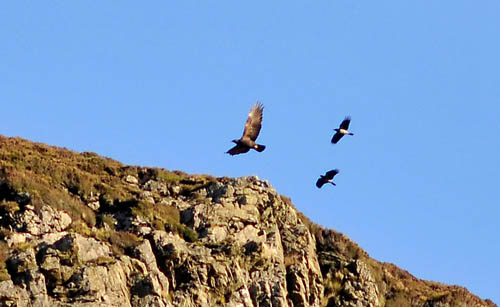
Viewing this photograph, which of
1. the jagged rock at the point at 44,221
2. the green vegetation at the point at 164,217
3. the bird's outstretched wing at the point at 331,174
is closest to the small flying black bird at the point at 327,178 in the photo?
the bird's outstretched wing at the point at 331,174

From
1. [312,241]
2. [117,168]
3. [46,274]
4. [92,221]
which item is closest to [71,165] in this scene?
[117,168]

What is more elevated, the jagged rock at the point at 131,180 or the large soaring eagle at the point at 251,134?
the jagged rock at the point at 131,180

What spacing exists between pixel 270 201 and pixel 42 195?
9319 mm

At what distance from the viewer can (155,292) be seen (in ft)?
136

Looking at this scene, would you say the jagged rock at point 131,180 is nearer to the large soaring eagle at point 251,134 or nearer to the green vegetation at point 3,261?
the large soaring eagle at point 251,134

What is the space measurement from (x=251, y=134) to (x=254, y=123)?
413 mm

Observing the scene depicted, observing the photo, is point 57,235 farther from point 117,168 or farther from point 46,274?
point 117,168

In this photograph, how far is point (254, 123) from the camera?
1781 inches

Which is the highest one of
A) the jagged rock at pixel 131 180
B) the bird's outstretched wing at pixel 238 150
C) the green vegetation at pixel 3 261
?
the jagged rock at pixel 131 180

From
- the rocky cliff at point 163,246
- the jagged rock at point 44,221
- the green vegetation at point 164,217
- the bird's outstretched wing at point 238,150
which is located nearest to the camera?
the rocky cliff at point 163,246

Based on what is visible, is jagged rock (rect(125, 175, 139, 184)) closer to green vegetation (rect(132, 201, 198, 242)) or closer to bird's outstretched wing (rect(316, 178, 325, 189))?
green vegetation (rect(132, 201, 198, 242))

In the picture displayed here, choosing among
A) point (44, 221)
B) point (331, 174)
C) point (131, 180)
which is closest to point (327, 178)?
point (331, 174)

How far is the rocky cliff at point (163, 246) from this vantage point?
4050 cm

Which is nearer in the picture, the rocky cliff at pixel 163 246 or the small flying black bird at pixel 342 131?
the rocky cliff at pixel 163 246
